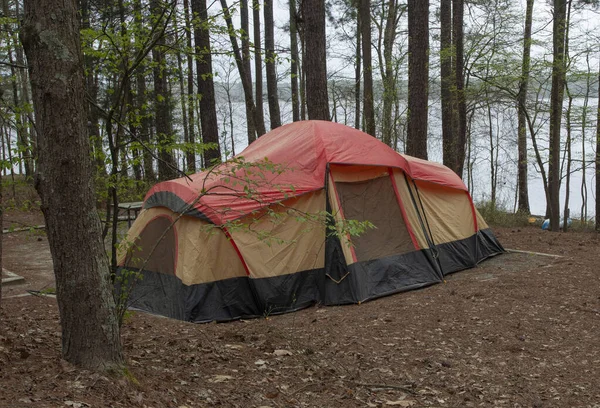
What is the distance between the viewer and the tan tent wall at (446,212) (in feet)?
26.2

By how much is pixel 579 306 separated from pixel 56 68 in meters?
5.86

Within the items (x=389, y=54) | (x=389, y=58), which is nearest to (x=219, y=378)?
(x=389, y=58)

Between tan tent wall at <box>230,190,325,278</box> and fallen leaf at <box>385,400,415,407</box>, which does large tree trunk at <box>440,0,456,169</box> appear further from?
fallen leaf at <box>385,400,415,407</box>

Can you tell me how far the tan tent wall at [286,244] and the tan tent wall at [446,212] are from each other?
1882mm

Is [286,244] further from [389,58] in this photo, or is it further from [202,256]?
[389,58]

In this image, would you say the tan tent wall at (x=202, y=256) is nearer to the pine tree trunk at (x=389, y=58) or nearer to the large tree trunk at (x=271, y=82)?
the large tree trunk at (x=271, y=82)

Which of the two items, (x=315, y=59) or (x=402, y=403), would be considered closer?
(x=402, y=403)

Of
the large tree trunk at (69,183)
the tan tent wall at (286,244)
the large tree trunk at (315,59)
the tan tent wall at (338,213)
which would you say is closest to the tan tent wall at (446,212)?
the tan tent wall at (338,213)

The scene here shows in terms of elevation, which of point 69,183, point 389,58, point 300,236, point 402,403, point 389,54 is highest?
point 389,54

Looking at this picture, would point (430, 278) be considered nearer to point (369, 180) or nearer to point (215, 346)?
point (369, 180)

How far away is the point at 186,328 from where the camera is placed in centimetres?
560

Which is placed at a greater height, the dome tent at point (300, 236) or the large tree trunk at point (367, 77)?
the large tree trunk at point (367, 77)

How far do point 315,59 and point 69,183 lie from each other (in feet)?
22.3

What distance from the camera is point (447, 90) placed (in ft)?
45.4
